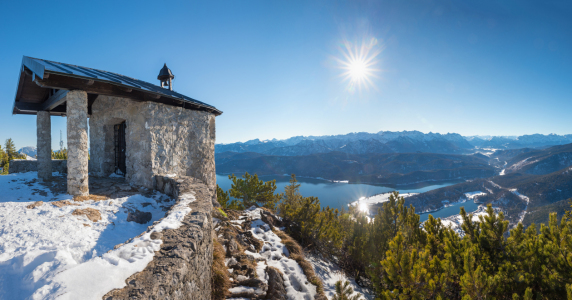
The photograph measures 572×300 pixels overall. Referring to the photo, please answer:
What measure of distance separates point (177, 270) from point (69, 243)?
2.09 metres

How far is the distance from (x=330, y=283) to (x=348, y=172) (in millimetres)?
148179

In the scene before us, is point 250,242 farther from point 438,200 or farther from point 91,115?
point 438,200

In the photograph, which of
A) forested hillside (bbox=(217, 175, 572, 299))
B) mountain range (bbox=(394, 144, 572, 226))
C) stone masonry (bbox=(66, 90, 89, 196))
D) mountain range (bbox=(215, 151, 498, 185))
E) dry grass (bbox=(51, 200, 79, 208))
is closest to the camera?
forested hillside (bbox=(217, 175, 572, 299))

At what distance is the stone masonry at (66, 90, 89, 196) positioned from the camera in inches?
202

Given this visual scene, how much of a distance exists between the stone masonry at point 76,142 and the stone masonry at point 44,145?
9.28 ft

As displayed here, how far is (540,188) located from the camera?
90.7 meters

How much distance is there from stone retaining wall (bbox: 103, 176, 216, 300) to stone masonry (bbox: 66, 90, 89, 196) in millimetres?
3657

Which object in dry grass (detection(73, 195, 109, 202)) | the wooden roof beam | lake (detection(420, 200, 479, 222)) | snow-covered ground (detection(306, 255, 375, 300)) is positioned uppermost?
the wooden roof beam

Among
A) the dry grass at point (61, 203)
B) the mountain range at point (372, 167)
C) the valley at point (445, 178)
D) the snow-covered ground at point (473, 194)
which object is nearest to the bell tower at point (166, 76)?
the dry grass at point (61, 203)

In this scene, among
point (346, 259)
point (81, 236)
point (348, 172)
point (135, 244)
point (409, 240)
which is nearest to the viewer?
point (135, 244)

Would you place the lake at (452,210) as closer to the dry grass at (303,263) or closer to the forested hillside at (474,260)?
the forested hillside at (474,260)

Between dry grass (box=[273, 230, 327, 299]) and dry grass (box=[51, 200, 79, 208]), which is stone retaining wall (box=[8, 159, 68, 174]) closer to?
dry grass (box=[51, 200, 79, 208])

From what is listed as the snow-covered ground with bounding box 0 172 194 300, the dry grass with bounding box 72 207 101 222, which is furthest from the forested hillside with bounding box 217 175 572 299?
the dry grass with bounding box 72 207 101 222

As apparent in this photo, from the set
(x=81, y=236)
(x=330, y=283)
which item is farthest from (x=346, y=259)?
(x=81, y=236)
